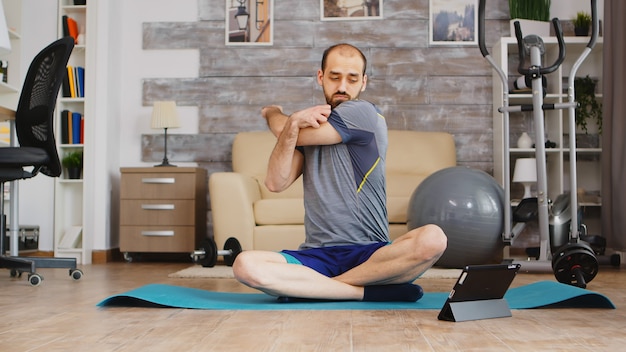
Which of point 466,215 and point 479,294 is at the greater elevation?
point 466,215

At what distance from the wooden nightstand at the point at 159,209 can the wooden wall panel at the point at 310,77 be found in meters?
0.53

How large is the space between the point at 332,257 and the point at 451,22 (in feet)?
11.4

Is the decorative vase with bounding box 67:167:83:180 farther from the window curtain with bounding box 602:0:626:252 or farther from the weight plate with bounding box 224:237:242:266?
the window curtain with bounding box 602:0:626:252

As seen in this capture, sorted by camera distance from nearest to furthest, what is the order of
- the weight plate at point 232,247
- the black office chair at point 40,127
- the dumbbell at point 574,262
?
the dumbbell at point 574,262 → the black office chair at point 40,127 → the weight plate at point 232,247

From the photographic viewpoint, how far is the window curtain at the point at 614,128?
461 centimetres

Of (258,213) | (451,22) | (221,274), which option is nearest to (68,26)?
(258,213)

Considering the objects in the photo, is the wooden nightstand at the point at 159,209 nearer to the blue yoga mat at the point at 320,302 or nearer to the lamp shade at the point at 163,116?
the lamp shade at the point at 163,116

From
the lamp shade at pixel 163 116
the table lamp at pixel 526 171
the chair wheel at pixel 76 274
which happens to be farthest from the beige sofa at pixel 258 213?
the chair wheel at pixel 76 274

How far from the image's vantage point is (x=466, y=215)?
4.00 meters

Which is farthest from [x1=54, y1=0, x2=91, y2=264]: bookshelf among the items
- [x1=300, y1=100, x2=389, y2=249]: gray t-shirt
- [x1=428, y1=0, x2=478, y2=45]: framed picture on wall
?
[x1=300, y1=100, x2=389, y2=249]: gray t-shirt

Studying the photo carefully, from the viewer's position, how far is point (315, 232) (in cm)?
241

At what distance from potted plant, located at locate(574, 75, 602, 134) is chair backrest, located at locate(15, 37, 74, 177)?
3418mm

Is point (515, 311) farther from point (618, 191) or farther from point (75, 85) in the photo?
point (75, 85)

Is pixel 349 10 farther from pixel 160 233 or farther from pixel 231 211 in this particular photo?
pixel 160 233
